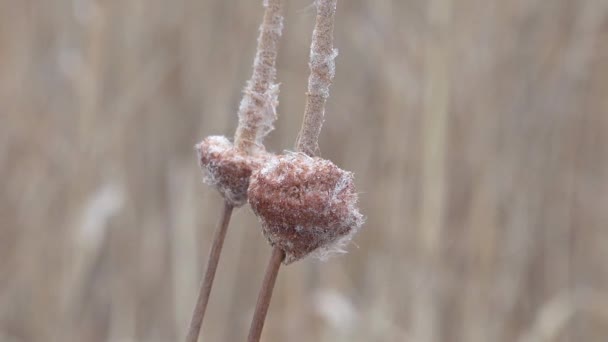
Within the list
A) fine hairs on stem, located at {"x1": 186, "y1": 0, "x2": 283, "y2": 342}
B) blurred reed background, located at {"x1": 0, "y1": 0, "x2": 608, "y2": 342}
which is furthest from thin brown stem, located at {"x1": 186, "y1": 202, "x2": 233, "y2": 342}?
blurred reed background, located at {"x1": 0, "y1": 0, "x2": 608, "y2": 342}

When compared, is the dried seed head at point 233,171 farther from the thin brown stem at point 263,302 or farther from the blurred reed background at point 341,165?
the blurred reed background at point 341,165

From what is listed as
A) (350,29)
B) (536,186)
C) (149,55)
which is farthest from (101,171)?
(536,186)

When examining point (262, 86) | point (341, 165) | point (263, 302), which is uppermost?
point (341, 165)

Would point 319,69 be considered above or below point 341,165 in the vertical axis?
below

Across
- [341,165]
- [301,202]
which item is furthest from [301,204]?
[341,165]

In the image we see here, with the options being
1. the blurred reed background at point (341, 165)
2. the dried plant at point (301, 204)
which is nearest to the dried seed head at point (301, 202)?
the dried plant at point (301, 204)

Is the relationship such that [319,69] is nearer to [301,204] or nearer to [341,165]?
[301,204]
